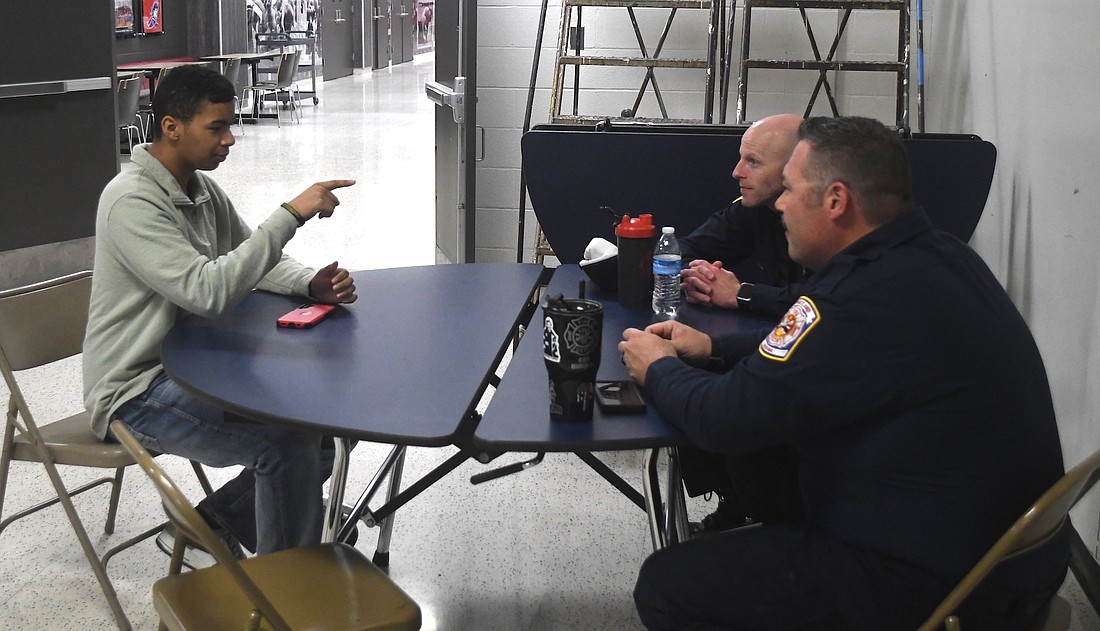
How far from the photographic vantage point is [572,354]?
1.59m

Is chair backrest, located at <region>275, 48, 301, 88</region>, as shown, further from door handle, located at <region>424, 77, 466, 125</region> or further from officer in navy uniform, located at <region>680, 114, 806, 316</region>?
officer in navy uniform, located at <region>680, 114, 806, 316</region>

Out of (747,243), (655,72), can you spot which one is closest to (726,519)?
(747,243)

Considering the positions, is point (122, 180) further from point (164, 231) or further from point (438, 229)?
point (438, 229)

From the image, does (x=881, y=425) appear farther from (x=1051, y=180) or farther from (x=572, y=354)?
(x=1051, y=180)

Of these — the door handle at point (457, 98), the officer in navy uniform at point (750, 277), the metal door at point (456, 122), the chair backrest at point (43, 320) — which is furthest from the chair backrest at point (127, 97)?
the officer in navy uniform at point (750, 277)

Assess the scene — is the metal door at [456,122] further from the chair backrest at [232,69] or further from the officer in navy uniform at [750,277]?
the chair backrest at [232,69]

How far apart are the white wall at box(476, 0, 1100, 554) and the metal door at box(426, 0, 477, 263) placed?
1.16ft

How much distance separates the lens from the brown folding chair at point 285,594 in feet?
5.27

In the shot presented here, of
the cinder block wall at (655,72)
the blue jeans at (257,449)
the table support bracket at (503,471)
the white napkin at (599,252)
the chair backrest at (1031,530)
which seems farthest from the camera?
the cinder block wall at (655,72)

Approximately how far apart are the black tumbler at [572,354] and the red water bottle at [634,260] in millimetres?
683

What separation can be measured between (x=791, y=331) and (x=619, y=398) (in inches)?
11.9

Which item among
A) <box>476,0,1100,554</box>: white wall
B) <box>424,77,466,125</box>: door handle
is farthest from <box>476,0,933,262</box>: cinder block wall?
<box>424,77,466,125</box>: door handle

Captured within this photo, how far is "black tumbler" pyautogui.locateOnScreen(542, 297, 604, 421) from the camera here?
1573mm

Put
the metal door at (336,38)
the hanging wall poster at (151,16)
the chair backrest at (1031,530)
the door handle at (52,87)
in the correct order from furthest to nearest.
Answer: the metal door at (336,38)
the hanging wall poster at (151,16)
the door handle at (52,87)
the chair backrest at (1031,530)
